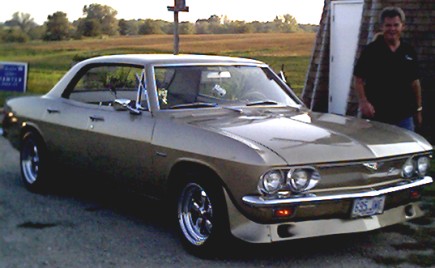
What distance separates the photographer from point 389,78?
721cm

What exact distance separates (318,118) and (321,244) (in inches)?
42.4

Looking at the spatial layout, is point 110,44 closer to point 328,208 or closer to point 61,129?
point 61,129

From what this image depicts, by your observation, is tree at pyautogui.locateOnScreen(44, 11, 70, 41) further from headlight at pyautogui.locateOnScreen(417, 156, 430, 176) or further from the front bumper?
the front bumper

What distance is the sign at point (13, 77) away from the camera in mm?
17891

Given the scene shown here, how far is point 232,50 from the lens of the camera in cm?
2431

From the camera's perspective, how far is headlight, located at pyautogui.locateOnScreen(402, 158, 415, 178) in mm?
5984

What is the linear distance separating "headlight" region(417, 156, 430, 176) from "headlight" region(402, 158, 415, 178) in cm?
6

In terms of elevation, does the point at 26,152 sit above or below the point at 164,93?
below

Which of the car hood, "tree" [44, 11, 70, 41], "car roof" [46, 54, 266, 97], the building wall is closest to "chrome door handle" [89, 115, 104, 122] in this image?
"car roof" [46, 54, 266, 97]

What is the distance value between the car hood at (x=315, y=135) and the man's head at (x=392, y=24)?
94cm

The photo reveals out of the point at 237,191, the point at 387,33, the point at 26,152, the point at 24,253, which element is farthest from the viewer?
the point at 26,152

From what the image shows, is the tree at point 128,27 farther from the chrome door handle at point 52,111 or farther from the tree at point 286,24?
the chrome door handle at point 52,111

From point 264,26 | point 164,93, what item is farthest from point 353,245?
point 264,26

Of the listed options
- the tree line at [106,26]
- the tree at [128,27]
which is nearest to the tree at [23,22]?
the tree line at [106,26]
